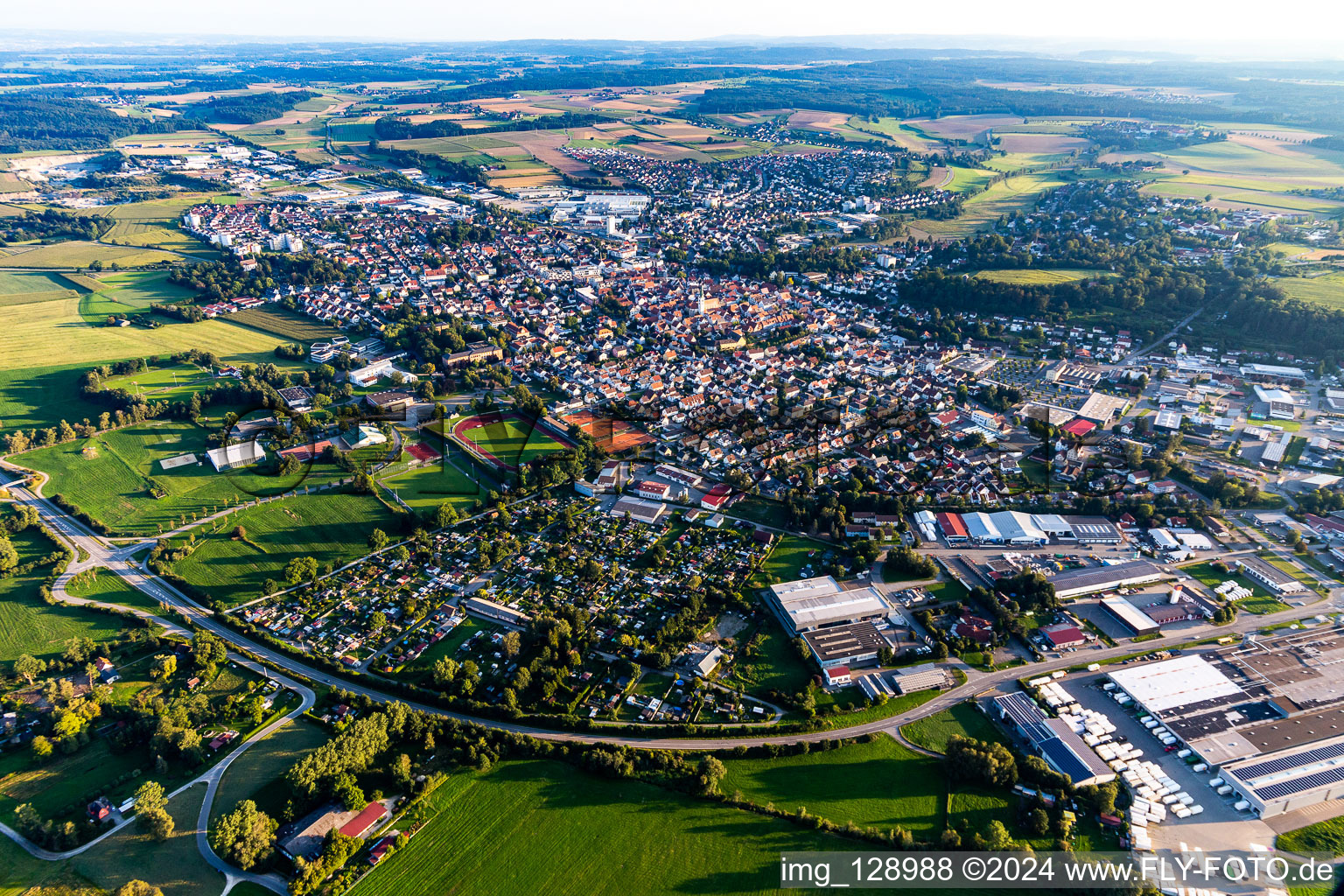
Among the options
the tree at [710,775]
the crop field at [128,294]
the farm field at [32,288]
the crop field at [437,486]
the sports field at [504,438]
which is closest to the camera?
the tree at [710,775]

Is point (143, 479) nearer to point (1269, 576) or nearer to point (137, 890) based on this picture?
point (137, 890)

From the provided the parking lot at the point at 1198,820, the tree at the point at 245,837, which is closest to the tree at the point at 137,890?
the tree at the point at 245,837

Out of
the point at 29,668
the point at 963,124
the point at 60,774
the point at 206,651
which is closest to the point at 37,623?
the point at 29,668

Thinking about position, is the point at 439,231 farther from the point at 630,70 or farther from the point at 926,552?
the point at 630,70

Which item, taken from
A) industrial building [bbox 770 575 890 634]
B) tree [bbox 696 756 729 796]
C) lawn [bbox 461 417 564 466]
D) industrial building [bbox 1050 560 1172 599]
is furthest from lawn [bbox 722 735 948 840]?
lawn [bbox 461 417 564 466]

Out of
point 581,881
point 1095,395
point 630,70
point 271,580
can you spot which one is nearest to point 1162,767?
point 581,881

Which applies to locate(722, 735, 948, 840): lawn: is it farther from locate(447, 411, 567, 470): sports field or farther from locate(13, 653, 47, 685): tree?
locate(13, 653, 47, 685): tree

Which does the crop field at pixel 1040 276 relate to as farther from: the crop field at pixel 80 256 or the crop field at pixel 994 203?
the crop field at pixel 80 256
